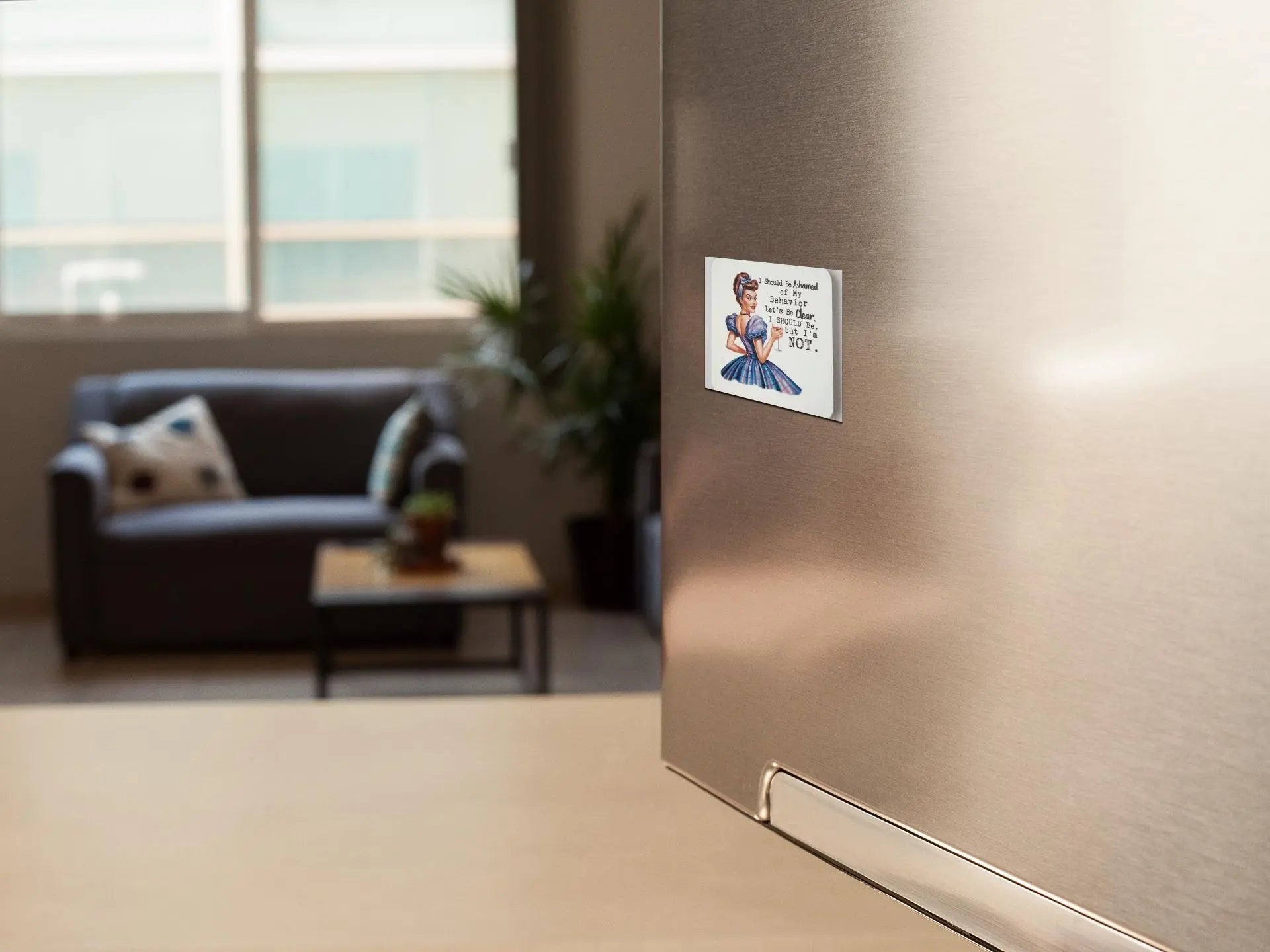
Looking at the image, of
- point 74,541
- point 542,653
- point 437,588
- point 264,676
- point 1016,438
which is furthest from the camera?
point 74,541

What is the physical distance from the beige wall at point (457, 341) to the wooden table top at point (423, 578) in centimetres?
126

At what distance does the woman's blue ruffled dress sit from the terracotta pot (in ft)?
10.2

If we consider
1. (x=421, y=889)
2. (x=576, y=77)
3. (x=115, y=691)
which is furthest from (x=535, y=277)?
(x=421, y=889)

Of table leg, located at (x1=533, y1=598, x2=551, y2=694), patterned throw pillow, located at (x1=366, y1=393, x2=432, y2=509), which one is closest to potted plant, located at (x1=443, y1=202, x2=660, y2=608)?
A: patterned throw pillow, located at (x1=366, y1=393, x2=432, y2=509)

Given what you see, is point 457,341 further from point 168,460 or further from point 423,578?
point 423,578

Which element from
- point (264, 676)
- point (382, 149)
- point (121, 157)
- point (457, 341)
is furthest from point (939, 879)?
point (121, 157)

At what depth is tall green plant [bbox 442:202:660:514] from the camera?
4715 millimetres

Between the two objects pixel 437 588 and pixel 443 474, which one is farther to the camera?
pixel 443 474

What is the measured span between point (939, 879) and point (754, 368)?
19 cm

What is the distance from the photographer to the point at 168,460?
452 cm

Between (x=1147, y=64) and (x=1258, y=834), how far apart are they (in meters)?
0.20

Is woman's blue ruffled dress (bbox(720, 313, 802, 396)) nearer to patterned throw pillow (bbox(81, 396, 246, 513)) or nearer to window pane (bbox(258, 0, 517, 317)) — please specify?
patterned throw pillow (bbox(81, 396, 246, 513))

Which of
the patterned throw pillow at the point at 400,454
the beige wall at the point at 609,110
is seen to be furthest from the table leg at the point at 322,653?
the beige wall at the point at 609,110

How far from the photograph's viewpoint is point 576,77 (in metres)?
5.12
